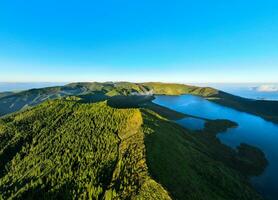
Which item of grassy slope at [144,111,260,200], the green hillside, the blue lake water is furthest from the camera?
the blue lake water

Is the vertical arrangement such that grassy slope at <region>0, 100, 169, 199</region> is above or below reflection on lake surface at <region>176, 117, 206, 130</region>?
above

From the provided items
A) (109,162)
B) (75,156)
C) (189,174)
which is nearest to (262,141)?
(189,174)

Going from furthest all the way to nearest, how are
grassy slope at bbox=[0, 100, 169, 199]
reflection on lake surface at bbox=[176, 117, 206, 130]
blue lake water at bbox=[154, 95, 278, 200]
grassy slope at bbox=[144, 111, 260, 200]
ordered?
reflection on lake surface at bbox=[176, 117, 206, 130], blue lake water at bbox=[154, 95, 278, 200], grassy slope at bbox=[0, 100, 169, 199], grassy slope at bbox=[144, 111, 260, 200]

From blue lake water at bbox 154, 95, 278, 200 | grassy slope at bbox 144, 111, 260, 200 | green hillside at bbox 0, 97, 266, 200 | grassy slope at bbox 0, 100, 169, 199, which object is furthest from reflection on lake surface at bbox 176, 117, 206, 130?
grassy slope at bbox 144, 111, 260, 200

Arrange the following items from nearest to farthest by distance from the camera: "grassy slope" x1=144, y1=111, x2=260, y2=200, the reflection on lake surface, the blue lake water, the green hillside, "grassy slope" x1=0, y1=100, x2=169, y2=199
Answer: "grassy slope" x1=144, y1=111, x2=260, y2=200 → the green hillside → "grassy slope" x1=0, y1=100, x2=169, y2=199 → the blue lake water → the reflection on lake surface

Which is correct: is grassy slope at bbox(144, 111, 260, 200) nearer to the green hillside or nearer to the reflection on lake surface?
the green hillside

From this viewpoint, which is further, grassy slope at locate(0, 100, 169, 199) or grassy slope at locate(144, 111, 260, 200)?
grassy slope at locate(0, 100, 169, 199)

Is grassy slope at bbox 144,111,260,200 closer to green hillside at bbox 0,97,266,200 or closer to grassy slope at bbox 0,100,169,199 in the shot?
green hillside at bbox 0,97,266,200

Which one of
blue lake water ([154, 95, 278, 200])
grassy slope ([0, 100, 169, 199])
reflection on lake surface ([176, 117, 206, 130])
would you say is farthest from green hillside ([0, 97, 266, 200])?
reflection on lake surface ([176, 117, 206, 130])
